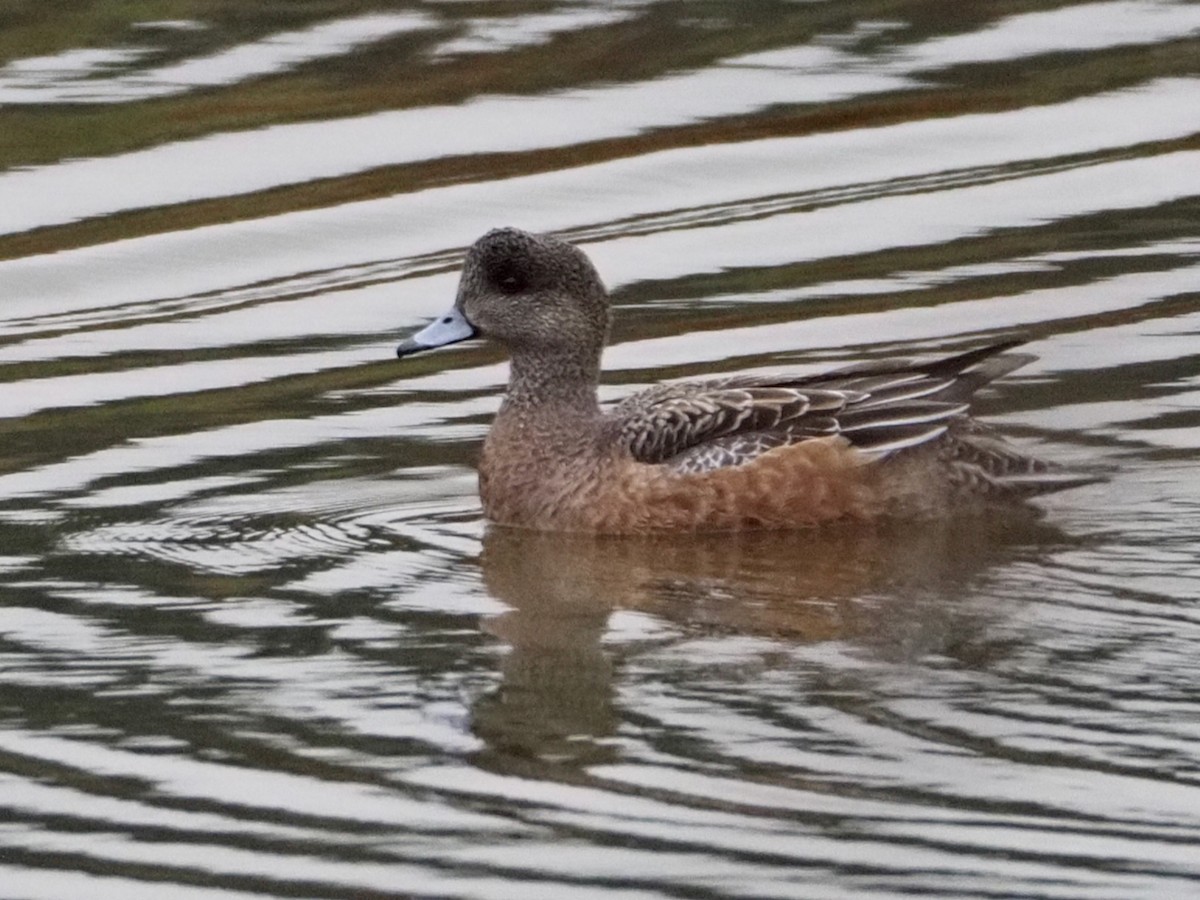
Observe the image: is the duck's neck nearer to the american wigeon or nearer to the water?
the american wigeon

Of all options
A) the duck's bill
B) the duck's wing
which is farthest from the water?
the duck's bill

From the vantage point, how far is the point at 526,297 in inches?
374

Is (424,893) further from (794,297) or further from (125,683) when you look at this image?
(794,297)

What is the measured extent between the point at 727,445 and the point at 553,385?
2.47 ft

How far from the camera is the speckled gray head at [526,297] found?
940 cm

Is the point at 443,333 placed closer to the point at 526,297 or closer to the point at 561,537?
the point at 526,297

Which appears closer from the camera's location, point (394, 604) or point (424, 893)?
point (424, 893)

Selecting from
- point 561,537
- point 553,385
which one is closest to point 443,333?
point 553,385

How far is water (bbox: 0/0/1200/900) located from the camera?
5.94 m

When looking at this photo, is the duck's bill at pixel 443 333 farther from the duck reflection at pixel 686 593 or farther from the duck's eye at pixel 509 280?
the duck reflection at pixel 686 593

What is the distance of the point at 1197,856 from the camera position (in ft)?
18.4

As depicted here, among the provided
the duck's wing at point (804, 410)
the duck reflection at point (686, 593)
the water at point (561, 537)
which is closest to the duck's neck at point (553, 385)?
the duck's wing at point (804, 410)

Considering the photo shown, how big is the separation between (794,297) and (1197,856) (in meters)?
5.72

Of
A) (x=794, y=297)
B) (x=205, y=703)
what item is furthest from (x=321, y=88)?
(x=205, y=703)
